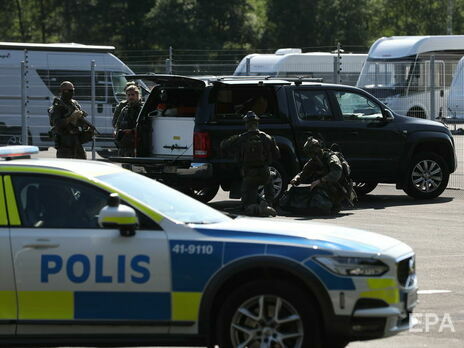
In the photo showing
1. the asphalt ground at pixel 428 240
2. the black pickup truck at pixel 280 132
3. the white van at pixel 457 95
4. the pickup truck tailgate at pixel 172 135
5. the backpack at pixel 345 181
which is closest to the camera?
the asphalt ground at pixel 428 240

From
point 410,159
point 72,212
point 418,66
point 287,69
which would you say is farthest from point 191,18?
point 72,212

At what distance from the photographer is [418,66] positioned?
1172 inches

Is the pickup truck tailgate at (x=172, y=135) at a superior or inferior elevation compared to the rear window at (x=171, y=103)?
inferior

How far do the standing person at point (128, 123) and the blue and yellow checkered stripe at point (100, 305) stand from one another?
10.2 metres

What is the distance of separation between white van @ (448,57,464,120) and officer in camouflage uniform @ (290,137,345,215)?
12.2m

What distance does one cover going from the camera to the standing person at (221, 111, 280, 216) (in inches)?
604

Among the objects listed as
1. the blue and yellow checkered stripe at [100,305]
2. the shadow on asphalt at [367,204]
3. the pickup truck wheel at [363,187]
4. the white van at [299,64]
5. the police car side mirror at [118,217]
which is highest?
the white van at [299,64]

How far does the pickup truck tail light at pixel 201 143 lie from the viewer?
54.1ft

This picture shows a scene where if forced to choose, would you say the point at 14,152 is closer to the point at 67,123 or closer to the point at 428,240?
the point at 428,240

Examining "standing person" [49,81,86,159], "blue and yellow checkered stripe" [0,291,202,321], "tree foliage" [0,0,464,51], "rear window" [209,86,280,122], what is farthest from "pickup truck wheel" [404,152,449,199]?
"tree foliage" [0,0,464,51]

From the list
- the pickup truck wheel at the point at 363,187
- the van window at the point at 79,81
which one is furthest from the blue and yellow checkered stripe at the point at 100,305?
the van window at the point at 79,81

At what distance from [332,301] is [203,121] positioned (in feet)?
31.4

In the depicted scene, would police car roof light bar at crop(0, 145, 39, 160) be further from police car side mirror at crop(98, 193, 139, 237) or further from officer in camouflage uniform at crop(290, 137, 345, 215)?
officer in camouflage uniform at crop(290, 137, 345, 215)

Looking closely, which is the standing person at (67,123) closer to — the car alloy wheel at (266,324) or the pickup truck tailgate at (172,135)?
the pickup truck tailgate at (172,135)
